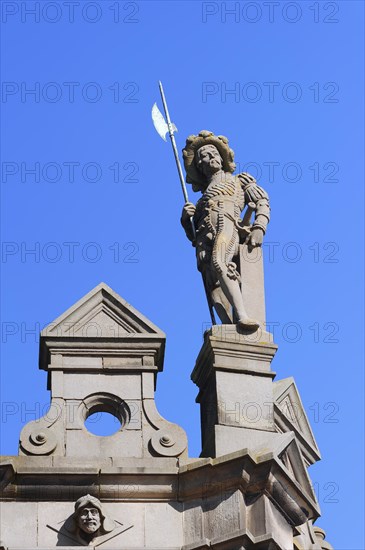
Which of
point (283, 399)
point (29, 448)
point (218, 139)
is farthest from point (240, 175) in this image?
point (29, 448)

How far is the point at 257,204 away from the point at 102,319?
2.80 m

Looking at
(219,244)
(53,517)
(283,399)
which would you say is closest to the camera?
(53,517)

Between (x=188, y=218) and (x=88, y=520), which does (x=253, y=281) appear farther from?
(x=88, y=520)

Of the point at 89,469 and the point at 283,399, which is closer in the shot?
Result: the point at 89,469

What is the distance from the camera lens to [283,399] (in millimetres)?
29859

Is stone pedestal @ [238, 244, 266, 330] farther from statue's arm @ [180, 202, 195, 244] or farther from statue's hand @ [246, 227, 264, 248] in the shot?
statue's arm @ [180, 202, 195, 244]

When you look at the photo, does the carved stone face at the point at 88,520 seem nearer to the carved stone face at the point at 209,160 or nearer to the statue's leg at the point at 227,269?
the statue's leg at the point at 227,269

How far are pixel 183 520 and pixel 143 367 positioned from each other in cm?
206

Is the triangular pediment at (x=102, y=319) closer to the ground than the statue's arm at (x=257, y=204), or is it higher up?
closer to the ground

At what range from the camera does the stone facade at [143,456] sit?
83.9 ft

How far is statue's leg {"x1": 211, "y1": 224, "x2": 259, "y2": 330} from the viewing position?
27.4 m

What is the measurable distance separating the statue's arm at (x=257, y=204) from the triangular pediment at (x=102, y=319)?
2134mm

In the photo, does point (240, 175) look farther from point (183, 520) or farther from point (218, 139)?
point (183, 520)

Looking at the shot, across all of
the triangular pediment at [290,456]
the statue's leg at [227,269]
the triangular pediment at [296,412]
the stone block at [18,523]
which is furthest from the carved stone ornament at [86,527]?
the triangular pediment at [296,412]
